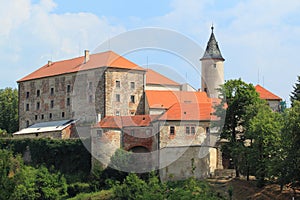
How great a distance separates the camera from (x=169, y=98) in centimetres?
5819

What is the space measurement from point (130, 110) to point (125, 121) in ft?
15.7

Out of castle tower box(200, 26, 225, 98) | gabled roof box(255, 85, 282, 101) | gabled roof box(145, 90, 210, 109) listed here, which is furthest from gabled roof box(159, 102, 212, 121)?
gabled roof box(255, 85, 282, 101)

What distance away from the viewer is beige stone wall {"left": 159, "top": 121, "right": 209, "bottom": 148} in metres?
49.4

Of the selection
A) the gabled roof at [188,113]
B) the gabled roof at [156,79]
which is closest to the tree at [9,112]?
the gabled roof at [156,79]

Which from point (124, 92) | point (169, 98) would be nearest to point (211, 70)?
point (169, 98)

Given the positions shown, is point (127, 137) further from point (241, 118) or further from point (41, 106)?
point (41, 106)

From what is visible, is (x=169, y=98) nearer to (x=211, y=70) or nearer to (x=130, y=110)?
(x=130, y=110)

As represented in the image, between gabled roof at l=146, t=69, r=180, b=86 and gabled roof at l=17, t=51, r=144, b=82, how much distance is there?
263cm

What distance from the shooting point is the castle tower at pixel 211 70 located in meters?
62.2

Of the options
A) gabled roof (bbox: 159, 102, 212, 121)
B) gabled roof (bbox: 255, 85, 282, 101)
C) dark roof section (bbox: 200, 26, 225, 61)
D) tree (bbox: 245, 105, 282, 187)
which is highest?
dark roof section (bbox: 200, 26, 225, 61)

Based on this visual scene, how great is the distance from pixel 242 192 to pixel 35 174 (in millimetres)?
17764

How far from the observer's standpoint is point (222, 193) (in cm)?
4406

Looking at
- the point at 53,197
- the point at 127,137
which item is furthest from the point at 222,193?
the point at 53,197

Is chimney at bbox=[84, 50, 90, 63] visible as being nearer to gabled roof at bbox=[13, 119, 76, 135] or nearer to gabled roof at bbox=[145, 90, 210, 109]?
gabled roof at bbox=[13, 119, 76, 135]
